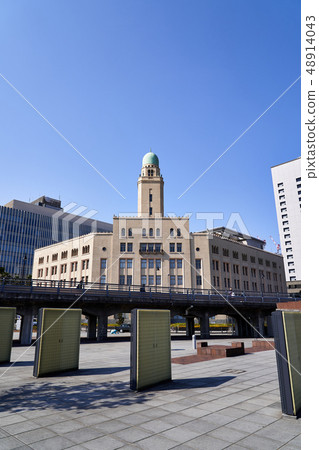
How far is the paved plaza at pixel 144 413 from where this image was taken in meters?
6.00

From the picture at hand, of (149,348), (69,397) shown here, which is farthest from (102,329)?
(69,397)

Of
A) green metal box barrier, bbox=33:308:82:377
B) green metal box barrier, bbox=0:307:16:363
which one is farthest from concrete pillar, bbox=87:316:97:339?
green metal box barrier, bbox=33:308:82:377

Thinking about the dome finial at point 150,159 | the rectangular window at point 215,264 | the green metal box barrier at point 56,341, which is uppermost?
the dome finial at point 150,159

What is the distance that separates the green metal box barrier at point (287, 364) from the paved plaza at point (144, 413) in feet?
1.34

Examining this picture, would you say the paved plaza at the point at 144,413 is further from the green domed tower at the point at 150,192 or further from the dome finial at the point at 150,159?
the dome finial at the point at 150,159

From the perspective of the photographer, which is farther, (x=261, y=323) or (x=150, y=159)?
(x=150, y=159)

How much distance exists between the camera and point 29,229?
132 meters

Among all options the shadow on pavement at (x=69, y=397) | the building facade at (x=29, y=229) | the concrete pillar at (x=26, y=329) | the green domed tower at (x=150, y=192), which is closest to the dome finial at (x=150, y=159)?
the green domed tower at (x=150, y=192)

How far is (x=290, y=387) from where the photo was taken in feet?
24.5

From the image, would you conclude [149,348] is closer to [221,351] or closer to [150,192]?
[221,351]

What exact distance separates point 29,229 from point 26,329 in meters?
112

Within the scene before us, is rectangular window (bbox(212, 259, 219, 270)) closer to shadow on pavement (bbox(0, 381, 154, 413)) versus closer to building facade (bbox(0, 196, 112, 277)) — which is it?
shadow on pavement (bbox(0, 381, 154, 413))
